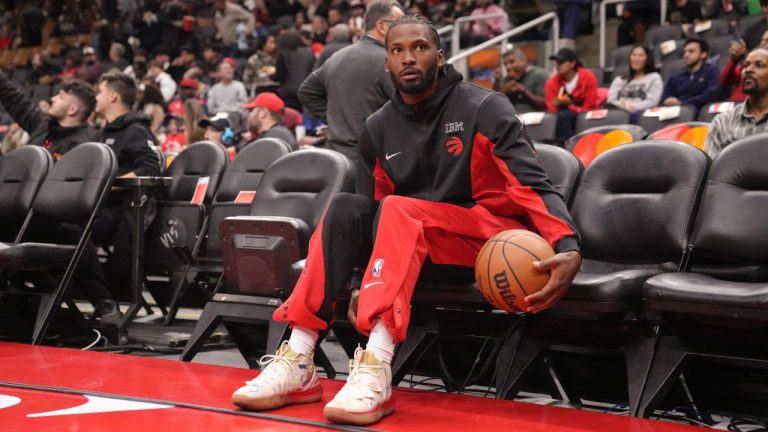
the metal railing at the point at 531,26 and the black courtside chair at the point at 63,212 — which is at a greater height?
the metal railing at the point at 531,26

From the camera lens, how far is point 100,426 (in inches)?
96.0

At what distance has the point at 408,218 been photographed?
8.68 feet

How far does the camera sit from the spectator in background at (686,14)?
880cm

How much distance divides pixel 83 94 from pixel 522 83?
12.9 ft

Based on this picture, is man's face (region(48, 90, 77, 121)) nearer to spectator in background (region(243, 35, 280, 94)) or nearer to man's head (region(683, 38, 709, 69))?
man's head (region(683, 38, 709, 69))

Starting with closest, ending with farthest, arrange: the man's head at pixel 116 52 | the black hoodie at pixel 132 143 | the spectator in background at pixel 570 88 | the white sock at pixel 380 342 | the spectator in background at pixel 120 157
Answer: the white sock at pixel 380 342 < the spectator in background at pixel 120 157 < the black hoodie at pixel 132 143 < the spectator in background at pixel 570 88 < the man's head at pixel 116 52

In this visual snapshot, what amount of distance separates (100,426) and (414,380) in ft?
4.93

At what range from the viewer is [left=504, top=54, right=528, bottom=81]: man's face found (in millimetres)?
8055

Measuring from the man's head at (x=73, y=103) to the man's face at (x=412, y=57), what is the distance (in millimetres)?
3587

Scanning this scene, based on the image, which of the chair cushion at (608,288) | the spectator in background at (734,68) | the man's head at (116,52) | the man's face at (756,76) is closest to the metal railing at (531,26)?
the spectator in background at (734,68)

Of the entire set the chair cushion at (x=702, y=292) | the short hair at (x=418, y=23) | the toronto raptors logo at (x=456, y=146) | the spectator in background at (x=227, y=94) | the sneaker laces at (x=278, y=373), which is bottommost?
the spectator in background at (x=227, y=94)

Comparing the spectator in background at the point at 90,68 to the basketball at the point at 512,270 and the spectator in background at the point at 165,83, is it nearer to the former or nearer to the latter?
the spectator in background at the point at 165,83

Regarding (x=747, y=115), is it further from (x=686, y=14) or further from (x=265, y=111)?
(x=686, y=14)

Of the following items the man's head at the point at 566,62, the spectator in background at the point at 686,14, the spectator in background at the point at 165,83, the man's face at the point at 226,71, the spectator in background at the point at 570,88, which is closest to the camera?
the spectator in background at the point at 570,88
